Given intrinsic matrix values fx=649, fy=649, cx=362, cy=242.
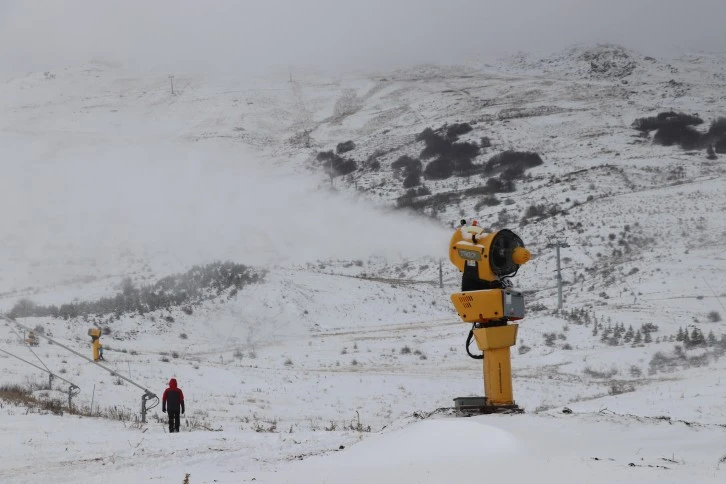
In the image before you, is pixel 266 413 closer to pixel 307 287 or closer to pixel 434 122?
pixel 307 287

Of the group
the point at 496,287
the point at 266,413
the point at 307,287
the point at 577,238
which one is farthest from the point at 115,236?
the point at 496,287

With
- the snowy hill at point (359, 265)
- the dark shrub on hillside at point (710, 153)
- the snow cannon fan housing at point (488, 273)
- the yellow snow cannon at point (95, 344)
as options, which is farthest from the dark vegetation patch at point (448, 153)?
the snow cannon fan housing at point (488, 273)

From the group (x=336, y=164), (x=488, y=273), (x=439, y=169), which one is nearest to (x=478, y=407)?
(x=488, y=273)

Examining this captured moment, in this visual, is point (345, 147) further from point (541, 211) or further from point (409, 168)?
point (541, 211)

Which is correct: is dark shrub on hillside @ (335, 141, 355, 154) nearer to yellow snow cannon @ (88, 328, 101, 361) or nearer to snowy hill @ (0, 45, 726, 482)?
snowy hill @ (0, 45, 726, 482)

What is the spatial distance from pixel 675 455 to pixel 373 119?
2908 inches

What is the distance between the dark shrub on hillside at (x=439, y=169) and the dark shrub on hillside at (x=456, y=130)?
5258 mm

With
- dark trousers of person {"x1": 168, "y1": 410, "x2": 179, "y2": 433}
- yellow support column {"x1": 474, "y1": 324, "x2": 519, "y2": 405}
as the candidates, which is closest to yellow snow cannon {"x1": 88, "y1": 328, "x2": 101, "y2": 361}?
dark trousers of person {"x1": 168, "y1": 410, "x2": 179, "y2": 433}

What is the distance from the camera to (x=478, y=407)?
674 centimetres

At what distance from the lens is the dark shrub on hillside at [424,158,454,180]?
59.4 metres

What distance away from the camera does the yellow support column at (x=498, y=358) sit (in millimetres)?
6730

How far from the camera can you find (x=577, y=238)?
3934cm

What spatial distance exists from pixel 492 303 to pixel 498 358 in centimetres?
61

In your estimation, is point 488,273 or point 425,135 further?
point 425,135
